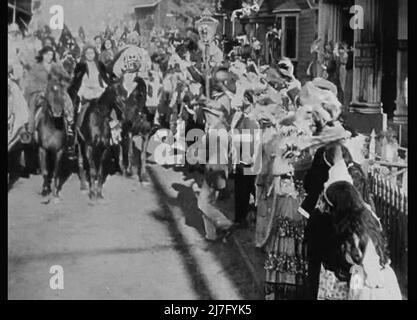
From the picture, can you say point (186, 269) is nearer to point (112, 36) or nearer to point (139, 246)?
point (139, 246)

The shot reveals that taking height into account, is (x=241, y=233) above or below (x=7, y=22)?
below

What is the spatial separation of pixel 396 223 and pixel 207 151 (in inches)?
45.0

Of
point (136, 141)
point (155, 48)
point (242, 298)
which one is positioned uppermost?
point (155, 48)

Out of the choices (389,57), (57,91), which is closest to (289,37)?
(389,57)

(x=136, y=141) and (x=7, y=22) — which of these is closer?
(x=7, y=22)

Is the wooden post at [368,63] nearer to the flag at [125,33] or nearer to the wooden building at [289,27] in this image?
the wooden building at [289,27]

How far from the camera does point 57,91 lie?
12.7 ft

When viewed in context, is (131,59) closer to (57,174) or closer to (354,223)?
(57,174)

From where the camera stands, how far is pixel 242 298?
3.80m

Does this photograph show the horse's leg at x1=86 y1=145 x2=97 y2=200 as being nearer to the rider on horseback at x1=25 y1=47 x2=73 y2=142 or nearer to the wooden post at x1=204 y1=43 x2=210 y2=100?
the rider on horseback at x1=25 y1=47 x2=73 y2=142

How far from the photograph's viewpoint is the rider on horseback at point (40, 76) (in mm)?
3818

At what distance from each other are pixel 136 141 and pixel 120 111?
0.20 m

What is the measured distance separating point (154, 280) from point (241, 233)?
0.56 m
